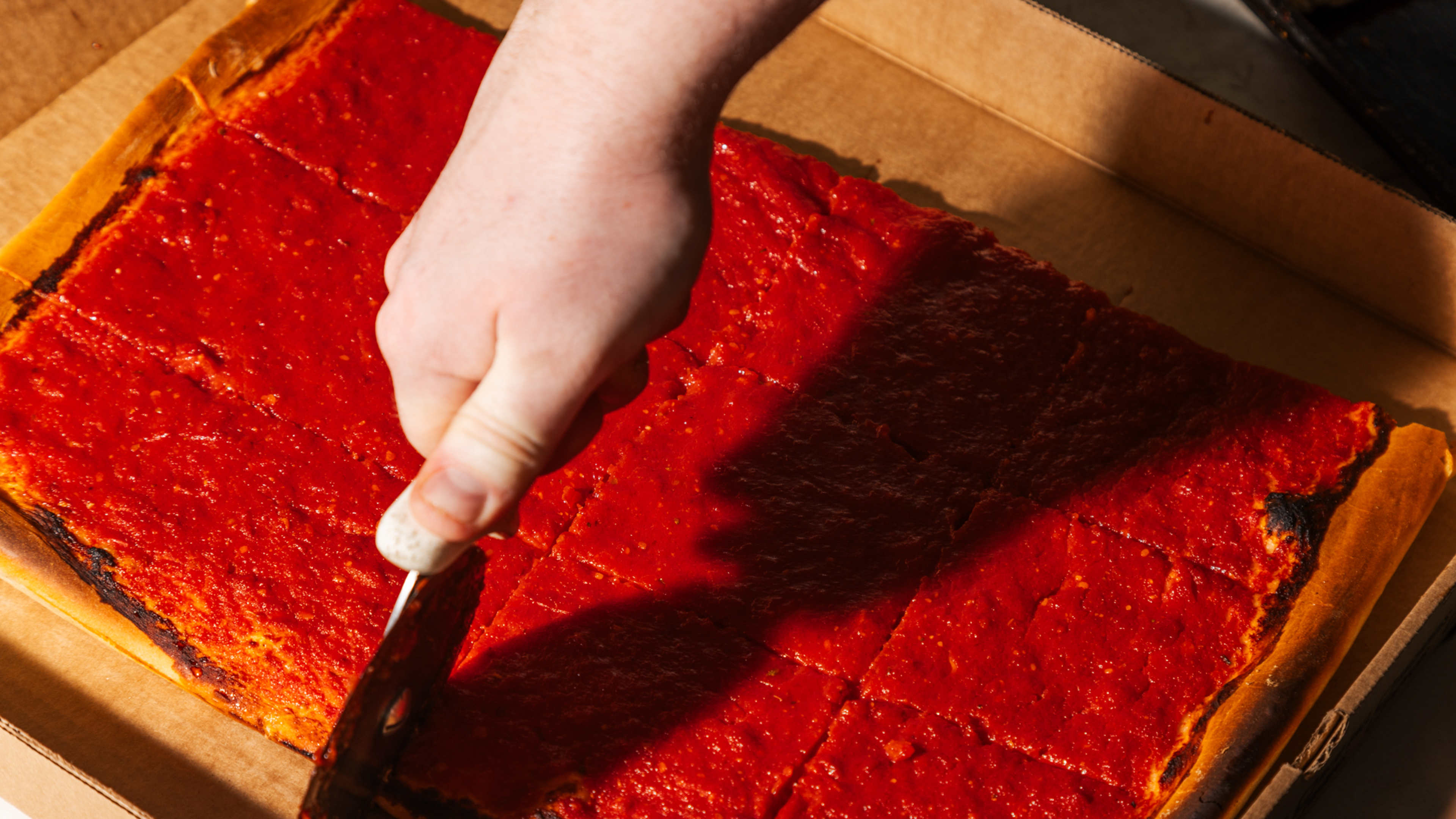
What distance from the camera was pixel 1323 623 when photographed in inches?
105

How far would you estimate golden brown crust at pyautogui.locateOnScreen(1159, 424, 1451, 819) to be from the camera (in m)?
2.47

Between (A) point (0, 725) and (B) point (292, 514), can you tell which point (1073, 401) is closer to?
(B) point (292, 514)

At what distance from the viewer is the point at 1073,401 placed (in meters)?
2.88

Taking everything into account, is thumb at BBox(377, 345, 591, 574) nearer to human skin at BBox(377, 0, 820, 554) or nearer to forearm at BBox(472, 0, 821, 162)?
human skin at BBox(377, 0, 820, 554)

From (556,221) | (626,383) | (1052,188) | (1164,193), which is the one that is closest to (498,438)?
(556,221)

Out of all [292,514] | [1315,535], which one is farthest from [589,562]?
[1315,535]

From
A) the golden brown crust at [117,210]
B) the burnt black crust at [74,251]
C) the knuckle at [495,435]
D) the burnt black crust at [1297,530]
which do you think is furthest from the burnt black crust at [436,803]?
the burnt black crust at [1297,530]

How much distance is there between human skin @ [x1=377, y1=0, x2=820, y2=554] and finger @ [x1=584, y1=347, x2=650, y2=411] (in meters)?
0.29

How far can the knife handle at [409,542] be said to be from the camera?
164 centimetres

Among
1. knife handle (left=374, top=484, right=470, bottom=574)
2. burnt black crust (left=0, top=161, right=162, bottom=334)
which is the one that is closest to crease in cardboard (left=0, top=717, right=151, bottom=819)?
burnt black crust (left=0, top=161, right=162, bottom=334)

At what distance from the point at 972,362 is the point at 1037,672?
0.79 m

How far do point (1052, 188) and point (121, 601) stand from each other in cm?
292

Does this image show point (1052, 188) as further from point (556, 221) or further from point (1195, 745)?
point (556, 221)

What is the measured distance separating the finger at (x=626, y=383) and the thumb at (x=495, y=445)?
31 cm
